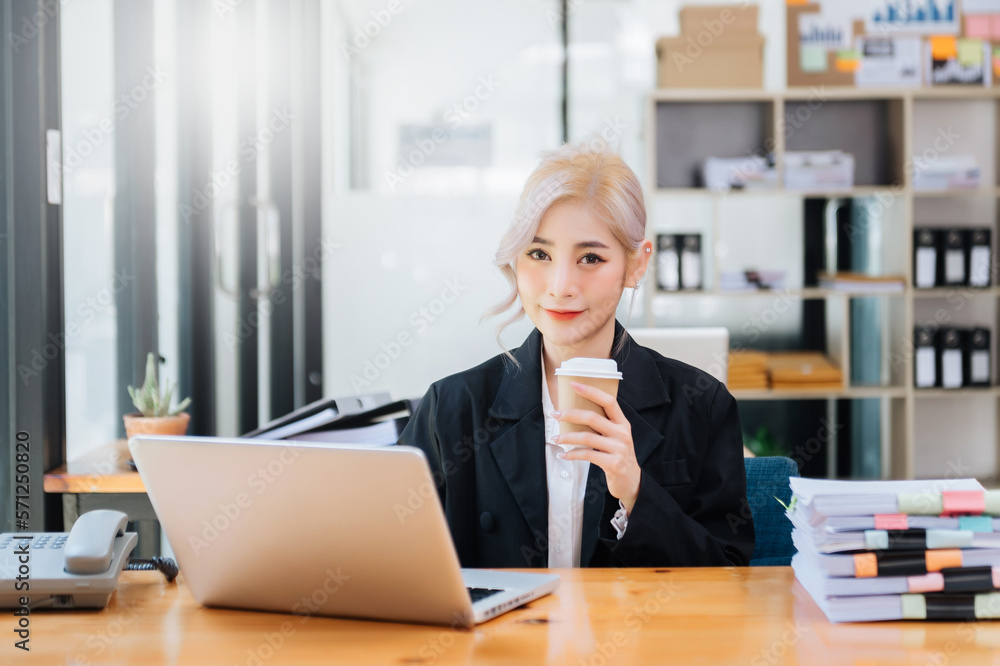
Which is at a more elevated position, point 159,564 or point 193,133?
point 193,133

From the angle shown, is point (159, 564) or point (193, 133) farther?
point (193, 133)

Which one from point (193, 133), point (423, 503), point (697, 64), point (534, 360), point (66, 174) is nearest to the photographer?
point (423, 503)

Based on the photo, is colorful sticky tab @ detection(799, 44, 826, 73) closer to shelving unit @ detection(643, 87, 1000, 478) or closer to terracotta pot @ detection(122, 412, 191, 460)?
shelving unit @ detection(643, 87, 1000, 478)

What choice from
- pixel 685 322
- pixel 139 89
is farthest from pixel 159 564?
pixel 685 322

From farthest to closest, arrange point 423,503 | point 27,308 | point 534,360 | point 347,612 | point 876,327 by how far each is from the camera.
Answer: point 876,327, point 27,308, point 534,360, point 347,612, point 423,503

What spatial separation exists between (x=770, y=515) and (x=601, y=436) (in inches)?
25.1

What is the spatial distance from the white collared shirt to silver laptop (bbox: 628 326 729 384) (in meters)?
0.84

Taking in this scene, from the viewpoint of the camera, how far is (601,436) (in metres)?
1.22

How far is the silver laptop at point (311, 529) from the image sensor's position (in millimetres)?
933

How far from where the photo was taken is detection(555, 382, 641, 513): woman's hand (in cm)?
118

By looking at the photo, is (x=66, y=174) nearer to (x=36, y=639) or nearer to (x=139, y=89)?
(x=139, y=89)

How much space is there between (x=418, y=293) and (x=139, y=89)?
5.96 ft

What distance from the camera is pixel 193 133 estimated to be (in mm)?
3252

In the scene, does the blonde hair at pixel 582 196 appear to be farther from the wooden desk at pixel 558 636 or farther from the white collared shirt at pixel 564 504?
the wooden desk at pixel 558 636
